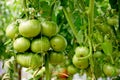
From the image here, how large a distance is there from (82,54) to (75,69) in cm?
34

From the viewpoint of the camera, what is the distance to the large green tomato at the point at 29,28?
109cm

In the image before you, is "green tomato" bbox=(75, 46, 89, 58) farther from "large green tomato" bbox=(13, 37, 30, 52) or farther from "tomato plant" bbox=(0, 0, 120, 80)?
"large green tomato" bbox=(13, 37, 30, 52)

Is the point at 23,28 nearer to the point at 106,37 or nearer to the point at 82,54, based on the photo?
the point at 82,54

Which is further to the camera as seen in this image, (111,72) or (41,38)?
(111,72)

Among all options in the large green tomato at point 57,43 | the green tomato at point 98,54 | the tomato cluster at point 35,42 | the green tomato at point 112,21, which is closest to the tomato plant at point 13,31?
the tomato cluster at point 35,42

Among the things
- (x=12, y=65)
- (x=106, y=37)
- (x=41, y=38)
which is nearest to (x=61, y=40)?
(x=41, y=38)

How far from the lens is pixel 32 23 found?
1.10 meters

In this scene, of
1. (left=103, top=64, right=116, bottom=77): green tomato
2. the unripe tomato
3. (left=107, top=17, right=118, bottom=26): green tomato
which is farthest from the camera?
the unripe tomato

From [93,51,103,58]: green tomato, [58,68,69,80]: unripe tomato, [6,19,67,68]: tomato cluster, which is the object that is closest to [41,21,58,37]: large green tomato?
[6,19,67,68]: tomato cluster

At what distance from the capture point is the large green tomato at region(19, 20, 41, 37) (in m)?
1.09

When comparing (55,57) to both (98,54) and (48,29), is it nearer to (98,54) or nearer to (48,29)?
(48,29)

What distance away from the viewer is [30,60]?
1087 mm

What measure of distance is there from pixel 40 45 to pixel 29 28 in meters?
0.06

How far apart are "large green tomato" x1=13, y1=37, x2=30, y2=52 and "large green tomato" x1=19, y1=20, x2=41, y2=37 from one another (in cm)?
2
